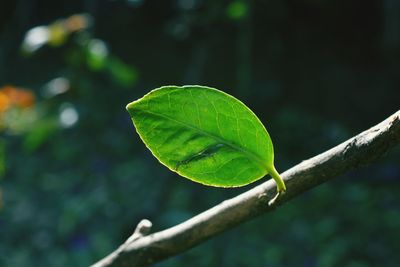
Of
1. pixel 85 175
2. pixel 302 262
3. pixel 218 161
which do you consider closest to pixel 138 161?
pixel 85 175

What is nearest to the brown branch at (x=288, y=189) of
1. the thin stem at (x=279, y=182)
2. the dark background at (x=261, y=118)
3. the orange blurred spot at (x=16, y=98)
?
the thin stem at (x=279, y=182)

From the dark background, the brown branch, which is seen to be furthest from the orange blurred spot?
the brown branch

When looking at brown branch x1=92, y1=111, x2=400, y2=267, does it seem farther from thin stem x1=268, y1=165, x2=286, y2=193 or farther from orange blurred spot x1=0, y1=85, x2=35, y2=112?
orange blurred spot x1=0, y1=85, x2=35, y2=112

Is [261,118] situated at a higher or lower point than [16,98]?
lower

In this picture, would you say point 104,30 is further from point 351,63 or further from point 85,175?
point 351,63

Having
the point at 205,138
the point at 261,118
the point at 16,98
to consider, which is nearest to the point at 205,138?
the point at 205,138

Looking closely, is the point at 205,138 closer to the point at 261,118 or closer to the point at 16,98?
the point at 16,98

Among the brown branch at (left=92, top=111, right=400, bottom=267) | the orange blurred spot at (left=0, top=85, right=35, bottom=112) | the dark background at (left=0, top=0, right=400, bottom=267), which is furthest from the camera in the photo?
the dark background at (left=0, top=0, right=400, bottom=267)
